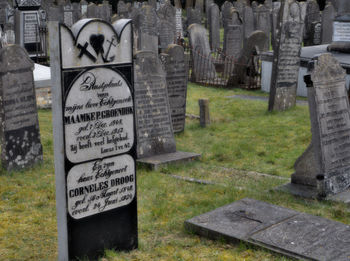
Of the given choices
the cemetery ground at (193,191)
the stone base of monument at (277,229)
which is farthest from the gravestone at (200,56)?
the stone base of monument at (277,229)

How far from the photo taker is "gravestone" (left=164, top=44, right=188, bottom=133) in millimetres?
9484

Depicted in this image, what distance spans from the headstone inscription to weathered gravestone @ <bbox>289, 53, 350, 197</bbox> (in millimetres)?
2386

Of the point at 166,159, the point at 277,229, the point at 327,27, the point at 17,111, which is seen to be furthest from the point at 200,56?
the point at 277,229

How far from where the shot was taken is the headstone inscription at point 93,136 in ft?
13.6

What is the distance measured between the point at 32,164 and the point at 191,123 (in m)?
3.89

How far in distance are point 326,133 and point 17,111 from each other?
386 cm

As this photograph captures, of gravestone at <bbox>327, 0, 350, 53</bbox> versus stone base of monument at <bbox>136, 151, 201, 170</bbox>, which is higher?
gravestone at <bbox>327, 0, 350, 53</bbox>

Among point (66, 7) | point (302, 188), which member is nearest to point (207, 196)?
point (302, 188)

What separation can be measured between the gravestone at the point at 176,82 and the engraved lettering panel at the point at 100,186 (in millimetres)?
4971

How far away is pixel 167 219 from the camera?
5570 mm

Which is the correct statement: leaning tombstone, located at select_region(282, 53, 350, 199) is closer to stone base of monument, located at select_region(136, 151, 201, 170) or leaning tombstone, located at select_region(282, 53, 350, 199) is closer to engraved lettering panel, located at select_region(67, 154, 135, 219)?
stone base of monument, located at select_region(136, 151, 201, 170)

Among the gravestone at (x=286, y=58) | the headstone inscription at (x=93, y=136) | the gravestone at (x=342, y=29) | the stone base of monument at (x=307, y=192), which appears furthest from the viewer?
the gravestone at (x=342, y=29)

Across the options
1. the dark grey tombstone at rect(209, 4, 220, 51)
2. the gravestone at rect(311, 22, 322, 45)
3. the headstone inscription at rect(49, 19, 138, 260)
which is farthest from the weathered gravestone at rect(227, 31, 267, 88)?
the headstone inscription at rect(49, 19, 138, 260)

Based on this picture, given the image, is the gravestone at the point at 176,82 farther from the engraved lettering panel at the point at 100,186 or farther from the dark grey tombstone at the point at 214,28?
the dark grey tombstone at the point at 214,28
